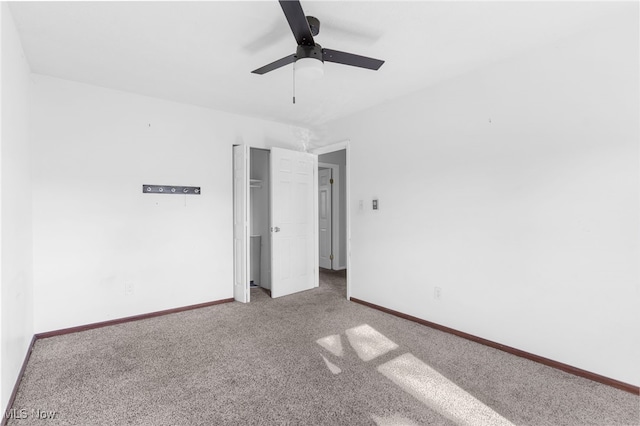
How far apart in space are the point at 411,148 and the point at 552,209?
57.9 inches

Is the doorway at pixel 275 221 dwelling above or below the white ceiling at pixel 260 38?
below

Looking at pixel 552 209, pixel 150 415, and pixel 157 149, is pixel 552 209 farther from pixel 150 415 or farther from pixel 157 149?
pixel 157 149

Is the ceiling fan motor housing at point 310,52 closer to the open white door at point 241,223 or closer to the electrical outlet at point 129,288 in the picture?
the open white door at point 241,223

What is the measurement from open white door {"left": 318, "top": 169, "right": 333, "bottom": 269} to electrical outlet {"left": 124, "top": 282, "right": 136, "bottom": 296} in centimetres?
355

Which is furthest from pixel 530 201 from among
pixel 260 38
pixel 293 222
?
pixel 293 222

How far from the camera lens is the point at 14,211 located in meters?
2.12

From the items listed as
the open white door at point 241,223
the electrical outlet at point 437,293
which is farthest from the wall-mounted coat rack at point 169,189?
the electrical outlet at point 437,293

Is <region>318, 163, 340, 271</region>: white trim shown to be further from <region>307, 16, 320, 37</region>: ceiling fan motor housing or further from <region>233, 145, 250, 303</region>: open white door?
<region>307, 16, 320, 37</region>: ceiling fan motor housing

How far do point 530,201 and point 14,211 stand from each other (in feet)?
12.7

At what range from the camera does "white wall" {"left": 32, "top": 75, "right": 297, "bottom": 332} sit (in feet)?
9.82

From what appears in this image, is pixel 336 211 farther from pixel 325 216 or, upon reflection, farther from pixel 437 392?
pixel 437 392

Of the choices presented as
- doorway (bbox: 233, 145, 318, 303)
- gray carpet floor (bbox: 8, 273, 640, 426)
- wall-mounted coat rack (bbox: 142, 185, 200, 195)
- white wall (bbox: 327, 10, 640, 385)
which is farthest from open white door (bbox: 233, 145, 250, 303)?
white wall (bbox: 327, 10, 640, 385)

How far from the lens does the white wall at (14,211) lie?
6.07 feet

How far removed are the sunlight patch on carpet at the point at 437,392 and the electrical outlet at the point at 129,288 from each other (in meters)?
2.78
